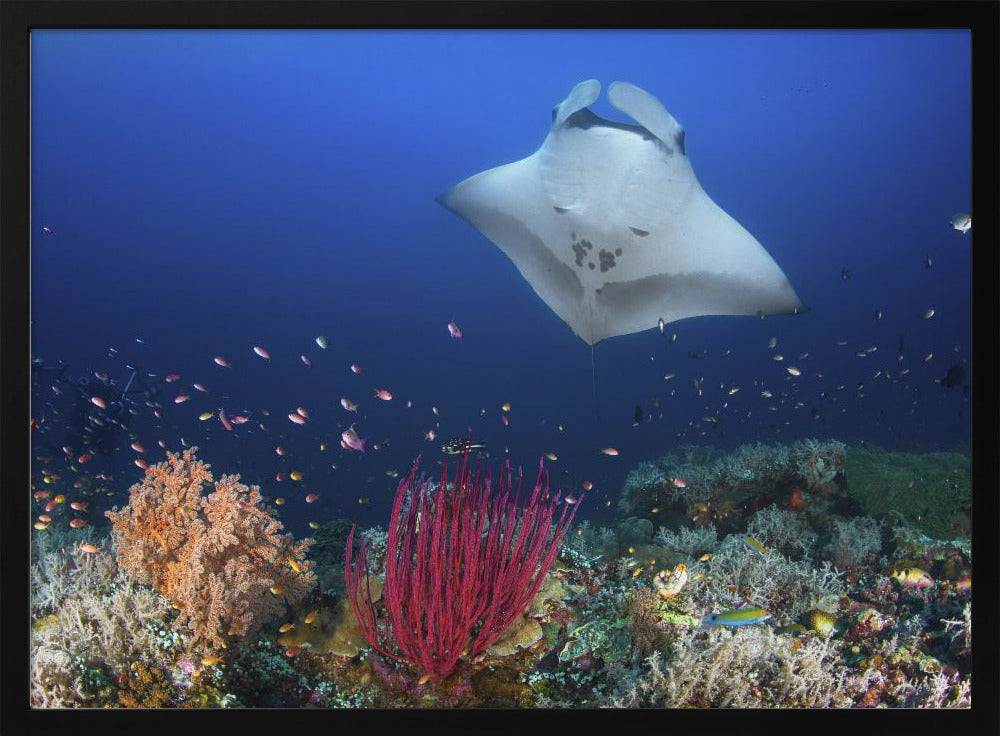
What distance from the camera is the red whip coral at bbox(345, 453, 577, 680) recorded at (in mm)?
2615

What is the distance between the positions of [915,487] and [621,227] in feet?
11.1

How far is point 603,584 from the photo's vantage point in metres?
3.50

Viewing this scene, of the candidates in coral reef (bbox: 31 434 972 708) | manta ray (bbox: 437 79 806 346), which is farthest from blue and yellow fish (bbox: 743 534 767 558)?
→ manta ray (bbox: 437 79 806 346)

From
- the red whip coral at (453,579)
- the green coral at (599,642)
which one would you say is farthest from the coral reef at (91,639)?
the green coral at (599,642)

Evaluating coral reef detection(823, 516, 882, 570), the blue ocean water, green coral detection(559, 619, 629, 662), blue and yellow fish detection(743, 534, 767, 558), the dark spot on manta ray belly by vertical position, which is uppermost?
the blue ocean water

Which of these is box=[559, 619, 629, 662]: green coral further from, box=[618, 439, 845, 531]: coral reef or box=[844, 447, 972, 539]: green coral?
box=[844, 447, 972, 539]: green coral

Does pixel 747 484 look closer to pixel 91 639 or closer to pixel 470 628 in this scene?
pixel 470 628

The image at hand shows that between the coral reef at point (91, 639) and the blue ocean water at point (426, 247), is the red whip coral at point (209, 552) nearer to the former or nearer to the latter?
the coral reef at point (91, 639)

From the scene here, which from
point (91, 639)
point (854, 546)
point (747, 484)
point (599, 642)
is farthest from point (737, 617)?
point (91, 639)

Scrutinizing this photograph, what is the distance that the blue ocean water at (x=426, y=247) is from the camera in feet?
50.9

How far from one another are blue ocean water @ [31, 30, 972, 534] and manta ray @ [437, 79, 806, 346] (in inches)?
50.3

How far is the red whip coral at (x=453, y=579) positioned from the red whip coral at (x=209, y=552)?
2.21ft

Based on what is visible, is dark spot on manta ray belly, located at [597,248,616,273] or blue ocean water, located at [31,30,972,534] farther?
blue ocean water, located at [31,30,972,534]
